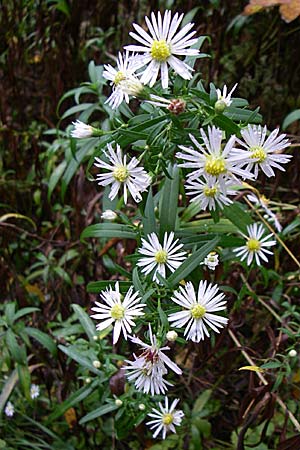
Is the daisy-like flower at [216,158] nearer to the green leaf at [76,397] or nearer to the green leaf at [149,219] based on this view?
the green leaf at [149,219]

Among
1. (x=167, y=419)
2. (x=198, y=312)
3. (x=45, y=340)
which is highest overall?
(x=45, y=340)

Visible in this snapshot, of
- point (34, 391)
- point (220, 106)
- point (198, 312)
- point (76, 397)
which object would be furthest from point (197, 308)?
point (34, 391)

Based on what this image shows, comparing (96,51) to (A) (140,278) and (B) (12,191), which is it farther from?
(A) (140,278)

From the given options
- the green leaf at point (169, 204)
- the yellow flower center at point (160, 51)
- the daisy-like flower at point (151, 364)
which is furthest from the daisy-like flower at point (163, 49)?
the daisy-like flower at point (151, 364)

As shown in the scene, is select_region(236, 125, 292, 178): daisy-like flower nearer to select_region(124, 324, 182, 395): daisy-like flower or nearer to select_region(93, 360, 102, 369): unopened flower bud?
select_region(124, 324, 182, 395): daisy-like flower

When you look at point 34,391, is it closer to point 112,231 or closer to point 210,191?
point 112,231

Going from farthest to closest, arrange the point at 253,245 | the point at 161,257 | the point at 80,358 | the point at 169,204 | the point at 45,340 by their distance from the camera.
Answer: the point at 45,340
the point at 80,358
the point at 253,245
the point at 169,204
the point at 161,257

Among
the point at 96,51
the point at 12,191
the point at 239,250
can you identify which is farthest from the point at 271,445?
the point at 96,51
